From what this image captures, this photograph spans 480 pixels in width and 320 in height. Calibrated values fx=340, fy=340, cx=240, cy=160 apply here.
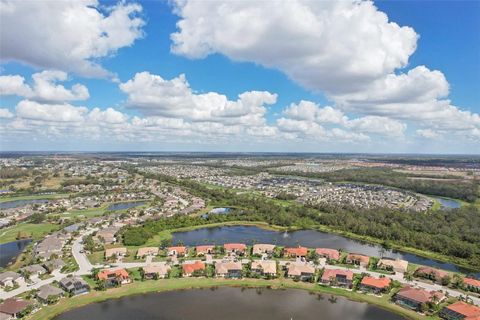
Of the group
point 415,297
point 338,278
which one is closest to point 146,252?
point 338,278

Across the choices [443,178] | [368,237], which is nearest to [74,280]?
[368,237]

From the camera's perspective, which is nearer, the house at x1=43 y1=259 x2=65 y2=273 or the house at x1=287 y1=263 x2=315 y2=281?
the house at x1=287 y1=263 x2=315 y2=281

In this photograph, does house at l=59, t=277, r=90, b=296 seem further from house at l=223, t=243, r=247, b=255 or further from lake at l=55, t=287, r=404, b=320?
house at l=223, t=243, r=247, b=255

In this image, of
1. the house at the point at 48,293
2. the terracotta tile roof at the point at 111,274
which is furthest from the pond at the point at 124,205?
the house at the point at 48,293

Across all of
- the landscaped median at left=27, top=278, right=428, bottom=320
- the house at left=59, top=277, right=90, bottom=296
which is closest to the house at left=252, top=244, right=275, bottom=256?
the landscaped median at left=27, top=278, right=428, bottom=320

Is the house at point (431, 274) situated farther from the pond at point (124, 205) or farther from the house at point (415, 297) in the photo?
the pond at point (124, 205)

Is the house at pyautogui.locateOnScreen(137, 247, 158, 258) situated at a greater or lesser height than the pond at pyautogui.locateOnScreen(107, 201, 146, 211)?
greater
